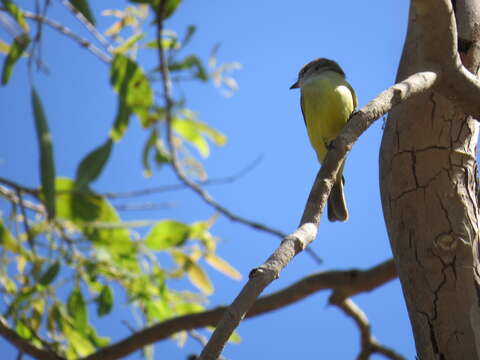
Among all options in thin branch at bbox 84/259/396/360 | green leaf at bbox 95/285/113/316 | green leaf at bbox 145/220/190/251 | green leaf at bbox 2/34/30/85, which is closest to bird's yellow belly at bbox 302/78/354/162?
thin branch at bbox 84/259/396/360

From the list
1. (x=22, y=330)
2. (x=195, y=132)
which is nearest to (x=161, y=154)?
(x=195, y=132)

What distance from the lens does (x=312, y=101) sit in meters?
3.59

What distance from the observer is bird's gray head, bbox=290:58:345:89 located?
4027 millimetres

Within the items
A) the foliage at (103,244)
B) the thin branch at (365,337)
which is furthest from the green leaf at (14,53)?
the thin branch at (365,337)

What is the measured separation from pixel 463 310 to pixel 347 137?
0.62 metres

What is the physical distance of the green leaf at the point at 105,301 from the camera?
3211mm

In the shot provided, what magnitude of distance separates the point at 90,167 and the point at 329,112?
117 centimetres

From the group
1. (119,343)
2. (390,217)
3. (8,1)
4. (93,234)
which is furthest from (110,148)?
(390,217)

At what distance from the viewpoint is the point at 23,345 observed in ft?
10.3

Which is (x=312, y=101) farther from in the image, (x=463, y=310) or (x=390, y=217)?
(x=463, y=310)

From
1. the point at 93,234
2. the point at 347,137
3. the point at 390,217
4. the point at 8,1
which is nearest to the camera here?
the point at 347,137

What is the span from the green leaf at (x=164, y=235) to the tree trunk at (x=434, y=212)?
4.28 feet

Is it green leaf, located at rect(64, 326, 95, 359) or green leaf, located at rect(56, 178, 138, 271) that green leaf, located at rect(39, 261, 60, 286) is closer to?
green leaf, located at rect(56, 178, 138, 271)

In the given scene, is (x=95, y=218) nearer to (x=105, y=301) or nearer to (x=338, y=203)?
(x=105, y=301)
